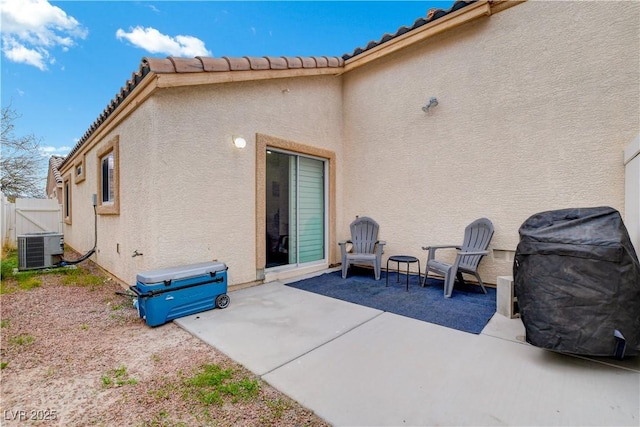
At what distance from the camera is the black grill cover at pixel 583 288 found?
7.72ft

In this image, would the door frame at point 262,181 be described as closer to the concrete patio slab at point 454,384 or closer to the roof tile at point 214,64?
the roof tile at point 214,64

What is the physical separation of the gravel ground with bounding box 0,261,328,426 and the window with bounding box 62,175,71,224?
928cm

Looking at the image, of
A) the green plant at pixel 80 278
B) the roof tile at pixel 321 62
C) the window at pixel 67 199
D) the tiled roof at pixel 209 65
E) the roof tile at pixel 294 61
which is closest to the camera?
the tiled roof at pixel 209 65

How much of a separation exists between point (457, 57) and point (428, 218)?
330 cm

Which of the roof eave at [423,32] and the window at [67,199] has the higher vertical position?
the roof eave at [423,32]

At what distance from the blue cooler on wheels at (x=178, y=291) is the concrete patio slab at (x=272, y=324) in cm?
15

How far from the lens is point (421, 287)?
17.2ft

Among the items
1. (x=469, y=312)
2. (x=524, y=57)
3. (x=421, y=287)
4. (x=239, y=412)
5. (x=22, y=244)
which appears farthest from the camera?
(x=22, y=244)

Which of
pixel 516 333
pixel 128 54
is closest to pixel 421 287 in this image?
pixel 516 333

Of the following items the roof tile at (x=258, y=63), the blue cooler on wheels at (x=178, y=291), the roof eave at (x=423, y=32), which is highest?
the roof eave at (x=423, y=32)

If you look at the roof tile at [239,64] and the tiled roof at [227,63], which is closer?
the tiled roof at [227,63]

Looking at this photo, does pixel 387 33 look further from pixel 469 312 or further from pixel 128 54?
pixel 128 54

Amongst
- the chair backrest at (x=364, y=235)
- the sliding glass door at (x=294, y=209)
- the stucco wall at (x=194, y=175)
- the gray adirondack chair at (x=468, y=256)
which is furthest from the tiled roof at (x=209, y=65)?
the gray adirondack chair at (x=468, y=256)

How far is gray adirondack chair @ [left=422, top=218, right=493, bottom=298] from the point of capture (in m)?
4.66
